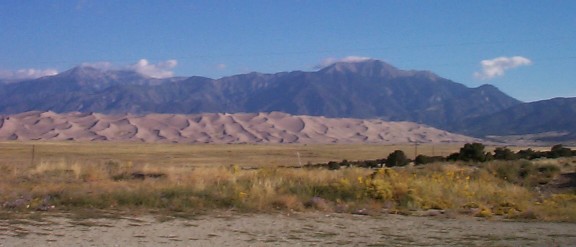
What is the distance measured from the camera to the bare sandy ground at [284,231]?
13.4 m

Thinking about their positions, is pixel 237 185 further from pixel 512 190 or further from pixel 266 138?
pixel 266 138

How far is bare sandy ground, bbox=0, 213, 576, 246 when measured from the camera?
13.4 metres

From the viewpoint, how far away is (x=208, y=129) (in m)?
159

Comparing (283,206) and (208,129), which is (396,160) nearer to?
(283,206)

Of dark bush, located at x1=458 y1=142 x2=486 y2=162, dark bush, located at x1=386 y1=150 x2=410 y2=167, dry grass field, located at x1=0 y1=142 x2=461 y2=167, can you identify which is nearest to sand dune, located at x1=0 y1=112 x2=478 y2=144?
dry grass field, located at x1=0 y1=142 x2=461 y2=167

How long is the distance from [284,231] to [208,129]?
14473 centimetres

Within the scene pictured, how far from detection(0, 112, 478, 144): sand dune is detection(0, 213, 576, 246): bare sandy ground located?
121214mm

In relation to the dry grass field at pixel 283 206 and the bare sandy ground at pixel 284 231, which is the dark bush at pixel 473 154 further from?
the bare sandy ground at pixel 284 231

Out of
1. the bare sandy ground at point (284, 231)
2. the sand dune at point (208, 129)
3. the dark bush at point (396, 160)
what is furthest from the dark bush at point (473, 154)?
the sand dune at point (208, 129)

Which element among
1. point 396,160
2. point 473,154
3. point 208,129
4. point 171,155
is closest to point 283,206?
point 473,154

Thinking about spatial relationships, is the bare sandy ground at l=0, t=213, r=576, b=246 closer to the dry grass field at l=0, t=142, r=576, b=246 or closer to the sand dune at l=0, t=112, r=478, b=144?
the dry grass field at l=0, t=142, r=576, b=246

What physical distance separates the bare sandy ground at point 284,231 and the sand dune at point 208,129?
121 m

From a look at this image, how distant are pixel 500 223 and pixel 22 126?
139575 millimetres

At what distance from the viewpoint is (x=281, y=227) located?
15.6 m
